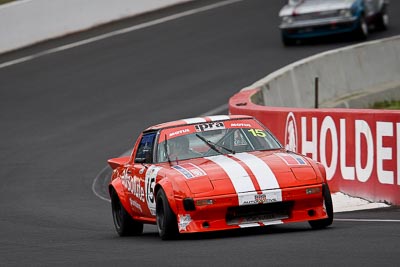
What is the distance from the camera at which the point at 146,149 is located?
470 inches

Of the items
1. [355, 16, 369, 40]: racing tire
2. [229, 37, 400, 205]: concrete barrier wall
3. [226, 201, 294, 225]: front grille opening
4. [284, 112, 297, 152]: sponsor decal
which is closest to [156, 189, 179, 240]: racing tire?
[226, 201, 294, 225]: front grille opening

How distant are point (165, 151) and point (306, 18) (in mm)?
18326

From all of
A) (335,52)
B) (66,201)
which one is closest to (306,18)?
(335,52)

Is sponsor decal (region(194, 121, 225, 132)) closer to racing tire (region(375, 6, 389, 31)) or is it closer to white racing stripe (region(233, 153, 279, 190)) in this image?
white racing stripe (region(233, 153, 279, 190))

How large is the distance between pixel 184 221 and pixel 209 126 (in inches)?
64.4

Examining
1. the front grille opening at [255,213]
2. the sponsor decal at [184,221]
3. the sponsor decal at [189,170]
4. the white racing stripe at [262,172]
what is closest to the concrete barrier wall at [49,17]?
the sponsor decal at [189,170]

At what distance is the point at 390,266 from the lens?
7.54m

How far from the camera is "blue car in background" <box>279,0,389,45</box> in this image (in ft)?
95.5

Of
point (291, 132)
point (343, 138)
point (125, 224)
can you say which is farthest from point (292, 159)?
point (291, 132)

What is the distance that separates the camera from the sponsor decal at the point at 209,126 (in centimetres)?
1167

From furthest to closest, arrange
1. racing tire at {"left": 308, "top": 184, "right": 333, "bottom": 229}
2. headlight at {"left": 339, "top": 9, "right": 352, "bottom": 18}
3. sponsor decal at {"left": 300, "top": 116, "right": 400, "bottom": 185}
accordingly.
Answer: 1. headlight at {"left": 339, "top": 9, "right": 352, "bottom": 18}
2. sponsor decal at {"left": 300, "top": 116, "right": 400, "bottom": 185}
3. racing tire at {"left": 308, "top": 184, "right": 333, "bottom": 229}

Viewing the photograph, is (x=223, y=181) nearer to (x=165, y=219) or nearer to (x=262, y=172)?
(x=262, y=172)

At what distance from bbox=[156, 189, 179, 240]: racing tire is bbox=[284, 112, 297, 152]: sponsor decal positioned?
14.0ft

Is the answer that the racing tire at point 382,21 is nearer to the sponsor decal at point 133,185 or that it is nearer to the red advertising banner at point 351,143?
the red advertising banner at point 351,143
